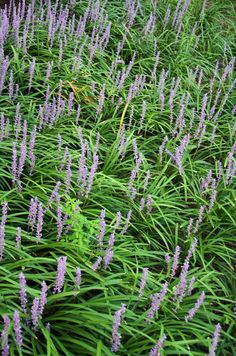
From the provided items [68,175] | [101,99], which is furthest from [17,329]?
[101,99]

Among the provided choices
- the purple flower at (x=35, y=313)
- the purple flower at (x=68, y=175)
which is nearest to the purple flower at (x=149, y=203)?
the purple flower at (x=68, y=175)

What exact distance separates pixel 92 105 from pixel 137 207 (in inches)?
65.3

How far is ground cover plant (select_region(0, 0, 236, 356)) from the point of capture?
3.05m

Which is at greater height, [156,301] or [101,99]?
[101,99]

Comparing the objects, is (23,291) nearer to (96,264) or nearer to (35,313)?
(35,313)

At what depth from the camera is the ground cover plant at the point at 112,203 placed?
10.0 feet

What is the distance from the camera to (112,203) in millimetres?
4191

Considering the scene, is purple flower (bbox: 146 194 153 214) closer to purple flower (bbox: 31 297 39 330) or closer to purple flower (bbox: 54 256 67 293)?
purple flower (bbox: 54 256 67 293)

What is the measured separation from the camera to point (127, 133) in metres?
5.11

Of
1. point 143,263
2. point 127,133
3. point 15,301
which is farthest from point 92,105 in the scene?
point 15,301

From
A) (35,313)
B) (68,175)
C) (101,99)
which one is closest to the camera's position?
(35,313)

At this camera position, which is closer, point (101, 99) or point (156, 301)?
point (156, 301)

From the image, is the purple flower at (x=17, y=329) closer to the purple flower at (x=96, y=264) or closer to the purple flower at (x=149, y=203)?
the purple flower at (x=96, y=264)

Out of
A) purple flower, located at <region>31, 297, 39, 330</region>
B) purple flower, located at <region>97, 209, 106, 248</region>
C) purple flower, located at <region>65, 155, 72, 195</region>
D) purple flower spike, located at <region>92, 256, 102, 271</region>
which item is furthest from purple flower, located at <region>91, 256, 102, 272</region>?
purple flower, located at <region>65, 155, 72, 195</region>
